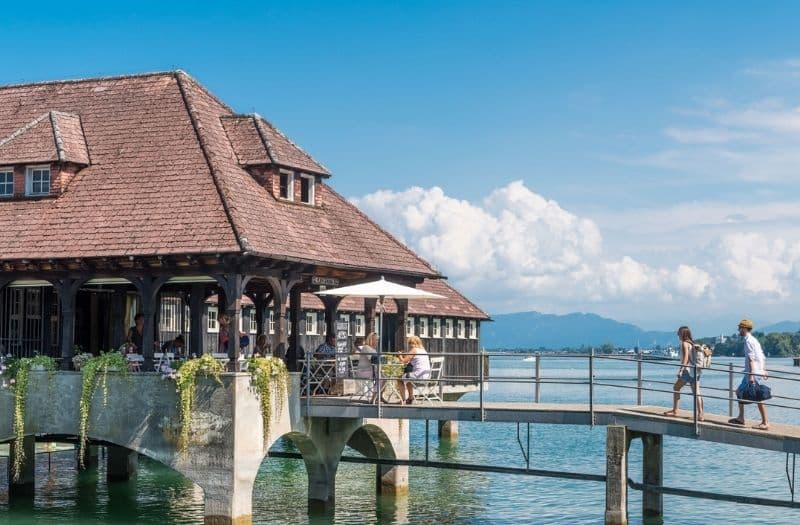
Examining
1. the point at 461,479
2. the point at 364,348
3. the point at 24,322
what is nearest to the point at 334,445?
the point at 364,348

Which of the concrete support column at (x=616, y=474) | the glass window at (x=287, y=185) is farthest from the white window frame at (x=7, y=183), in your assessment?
the concrete support column at (x=616, y=474)

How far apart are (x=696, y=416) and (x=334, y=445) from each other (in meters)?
8.42

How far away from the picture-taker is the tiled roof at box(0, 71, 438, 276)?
77.9 feet

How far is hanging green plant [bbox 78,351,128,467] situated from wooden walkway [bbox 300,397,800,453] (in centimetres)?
371

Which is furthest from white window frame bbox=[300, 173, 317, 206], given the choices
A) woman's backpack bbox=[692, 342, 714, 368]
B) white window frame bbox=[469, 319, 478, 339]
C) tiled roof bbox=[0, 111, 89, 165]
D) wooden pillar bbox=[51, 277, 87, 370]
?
white window frame bbox=[469, 319, 478, 339]

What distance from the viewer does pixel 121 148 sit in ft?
88.0

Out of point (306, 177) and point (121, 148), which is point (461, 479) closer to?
point (306, 177)

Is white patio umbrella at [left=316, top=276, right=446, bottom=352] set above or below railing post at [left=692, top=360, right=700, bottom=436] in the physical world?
above

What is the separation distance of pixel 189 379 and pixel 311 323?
72.2 ft

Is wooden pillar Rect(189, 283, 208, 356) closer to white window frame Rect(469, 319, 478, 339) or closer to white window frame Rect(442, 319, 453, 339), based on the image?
white window frame Rect(442, 319, 453, 339)

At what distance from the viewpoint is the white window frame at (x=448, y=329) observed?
161 ft

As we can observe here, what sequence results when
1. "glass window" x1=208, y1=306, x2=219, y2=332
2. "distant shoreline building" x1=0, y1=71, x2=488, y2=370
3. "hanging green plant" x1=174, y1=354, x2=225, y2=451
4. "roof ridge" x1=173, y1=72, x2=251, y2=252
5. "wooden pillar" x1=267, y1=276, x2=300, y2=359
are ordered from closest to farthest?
1. "hanging green plant" x1=174, y1=354, x2=225, y2=451
2. "roof ridge" x1=173, y1=72, x2=251, y2=252
3. "distant shoreline building" x1=0, y1=71, x2=488, y2=370
4. "wooden pillar" x1=267, y1=276, x2=300, y2=359
5. "glass window" x1=208, y1=306, x2=219, y2=332

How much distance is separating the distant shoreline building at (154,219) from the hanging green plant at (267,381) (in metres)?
0.74

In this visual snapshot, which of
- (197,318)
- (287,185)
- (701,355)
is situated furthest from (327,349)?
(701,355)
